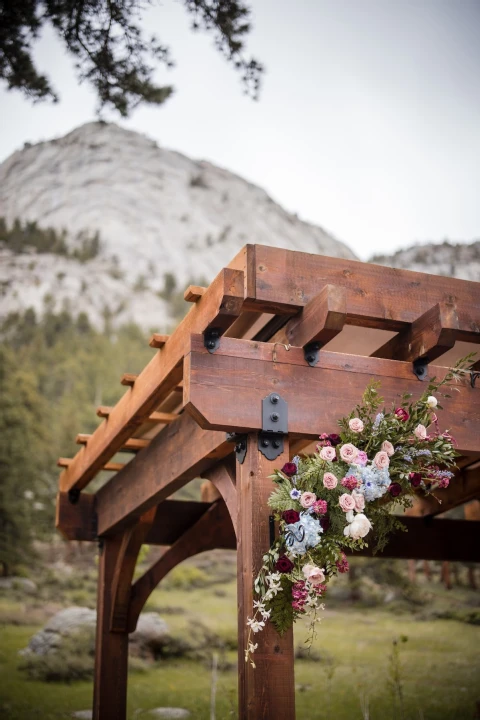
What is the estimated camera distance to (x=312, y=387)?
120 inches

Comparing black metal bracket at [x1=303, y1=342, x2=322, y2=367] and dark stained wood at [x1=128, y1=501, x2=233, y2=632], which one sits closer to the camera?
black metal bracket at [x1=303, y1=342, x2=322, y2=367]

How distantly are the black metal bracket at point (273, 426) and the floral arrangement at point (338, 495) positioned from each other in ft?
0.43

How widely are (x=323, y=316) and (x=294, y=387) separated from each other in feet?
1.11

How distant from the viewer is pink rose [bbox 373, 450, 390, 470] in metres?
2.72

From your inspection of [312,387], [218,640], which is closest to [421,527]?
[312,387]

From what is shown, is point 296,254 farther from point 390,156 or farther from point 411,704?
point 390,156

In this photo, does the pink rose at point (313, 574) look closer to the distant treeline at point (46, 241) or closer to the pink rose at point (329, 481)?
the pink rose at point (329, 481)

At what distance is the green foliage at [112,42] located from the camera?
4.62 meters

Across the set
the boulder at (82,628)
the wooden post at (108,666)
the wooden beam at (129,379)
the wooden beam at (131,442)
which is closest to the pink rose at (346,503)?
the wooden beam at (129,379)

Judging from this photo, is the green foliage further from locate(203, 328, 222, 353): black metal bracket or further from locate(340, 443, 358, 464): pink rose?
locate(340, 443, 358, 464): pink rose

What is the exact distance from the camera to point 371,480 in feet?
8.87

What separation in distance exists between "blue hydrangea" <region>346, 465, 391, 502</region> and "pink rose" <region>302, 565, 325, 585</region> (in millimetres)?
331

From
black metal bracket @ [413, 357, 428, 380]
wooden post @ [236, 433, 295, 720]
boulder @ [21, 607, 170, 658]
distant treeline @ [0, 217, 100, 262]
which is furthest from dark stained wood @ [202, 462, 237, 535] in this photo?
distant treeline @ [0, 217, 100, 262]

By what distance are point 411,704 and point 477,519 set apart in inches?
143
